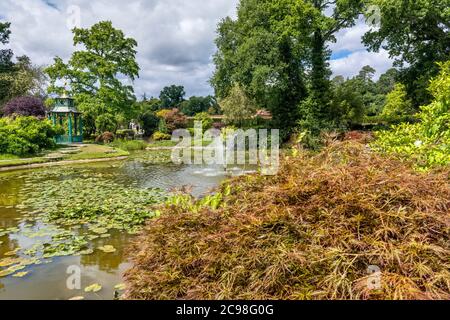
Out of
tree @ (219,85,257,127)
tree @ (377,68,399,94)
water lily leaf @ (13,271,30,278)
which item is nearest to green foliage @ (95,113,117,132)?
tree @ (219,85,257,127)

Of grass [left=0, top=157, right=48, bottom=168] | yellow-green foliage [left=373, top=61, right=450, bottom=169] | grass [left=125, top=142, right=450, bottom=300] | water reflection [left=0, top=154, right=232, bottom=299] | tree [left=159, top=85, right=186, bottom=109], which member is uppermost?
tree [left=159, top=85, right=186, bottom=109]

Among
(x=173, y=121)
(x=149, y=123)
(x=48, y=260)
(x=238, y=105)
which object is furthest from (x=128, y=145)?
(x=48, y=260)

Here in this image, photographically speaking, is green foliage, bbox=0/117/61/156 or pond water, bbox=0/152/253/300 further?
green foliage, bbox=0/117/61/156

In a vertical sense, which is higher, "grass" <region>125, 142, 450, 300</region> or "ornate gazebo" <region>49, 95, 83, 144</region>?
"ornate gazebo" <region>49, 95, 83, 144</region>

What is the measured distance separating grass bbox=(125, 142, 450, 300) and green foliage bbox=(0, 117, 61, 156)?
16.0 m

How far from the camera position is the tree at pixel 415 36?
13992 millimetres

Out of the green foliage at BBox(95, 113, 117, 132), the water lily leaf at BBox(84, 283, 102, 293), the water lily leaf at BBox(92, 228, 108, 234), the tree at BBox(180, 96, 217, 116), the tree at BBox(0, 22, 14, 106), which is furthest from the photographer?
the tree at BBox(180, 96, 217, 116)

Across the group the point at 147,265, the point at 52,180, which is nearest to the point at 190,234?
the point at 147,265

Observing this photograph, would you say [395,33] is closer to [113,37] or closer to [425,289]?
[425,289]

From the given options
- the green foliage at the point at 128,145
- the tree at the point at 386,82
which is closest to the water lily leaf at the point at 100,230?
the green foliage at the point at 128,145

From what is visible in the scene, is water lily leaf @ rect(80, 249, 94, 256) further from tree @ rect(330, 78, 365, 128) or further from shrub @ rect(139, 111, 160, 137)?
shrub @ rect(139, 111, 160, 137)

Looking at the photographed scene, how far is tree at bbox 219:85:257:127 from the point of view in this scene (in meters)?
21.2

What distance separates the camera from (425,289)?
153 cm

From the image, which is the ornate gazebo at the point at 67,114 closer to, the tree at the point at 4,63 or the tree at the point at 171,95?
the tree at the point at 4,63
